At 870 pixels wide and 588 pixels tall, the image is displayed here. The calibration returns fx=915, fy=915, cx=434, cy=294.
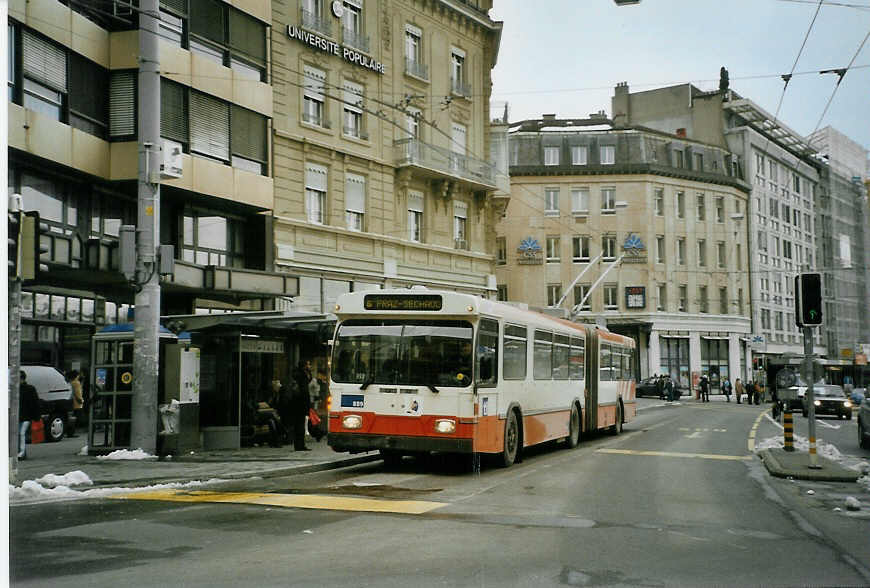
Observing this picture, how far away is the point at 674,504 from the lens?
36.0 feet

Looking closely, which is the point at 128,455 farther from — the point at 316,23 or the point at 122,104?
the point at 316,23

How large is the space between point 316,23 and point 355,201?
5.61 metres

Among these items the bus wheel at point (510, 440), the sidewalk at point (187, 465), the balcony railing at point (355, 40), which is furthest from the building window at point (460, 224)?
the bus wheel at point (510, 440)

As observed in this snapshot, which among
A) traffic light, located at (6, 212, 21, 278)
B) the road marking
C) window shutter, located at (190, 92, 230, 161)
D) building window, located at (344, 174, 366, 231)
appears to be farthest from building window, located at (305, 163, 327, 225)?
traffic light, located at (6, 212, 21, 278)

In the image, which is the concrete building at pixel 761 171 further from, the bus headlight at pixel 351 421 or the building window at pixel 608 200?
the bus headlight at pixel 351 421

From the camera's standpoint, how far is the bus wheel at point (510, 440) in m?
14.9

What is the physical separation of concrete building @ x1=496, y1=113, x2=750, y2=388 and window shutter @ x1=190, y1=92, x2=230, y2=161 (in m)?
38.8

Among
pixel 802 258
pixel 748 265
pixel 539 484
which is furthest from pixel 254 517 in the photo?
pixel 802 258

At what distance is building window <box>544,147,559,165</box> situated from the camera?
63675 millimetres

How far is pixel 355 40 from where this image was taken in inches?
1167

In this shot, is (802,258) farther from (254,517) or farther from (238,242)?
(254,517)

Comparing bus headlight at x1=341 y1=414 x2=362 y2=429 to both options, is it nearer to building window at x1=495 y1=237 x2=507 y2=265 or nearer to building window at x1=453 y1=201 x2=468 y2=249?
building window at x1=453 y1=201 x2=468 y2=249

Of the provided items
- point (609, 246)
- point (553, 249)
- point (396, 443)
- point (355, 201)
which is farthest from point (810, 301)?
point (609, 246)

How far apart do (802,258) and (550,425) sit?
66538 mm
